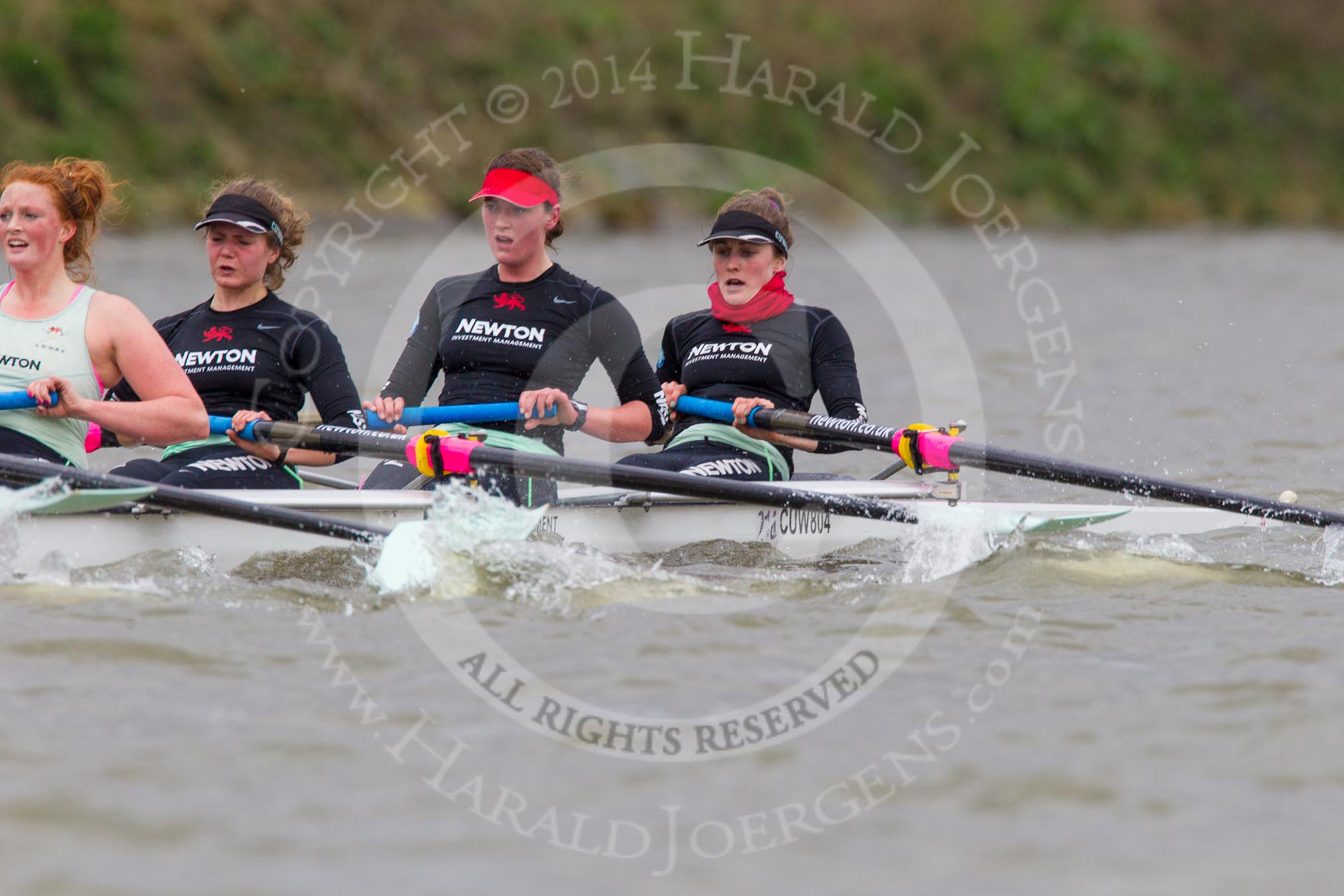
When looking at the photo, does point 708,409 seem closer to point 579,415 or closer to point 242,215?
point 579,415

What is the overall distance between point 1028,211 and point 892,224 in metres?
4.02

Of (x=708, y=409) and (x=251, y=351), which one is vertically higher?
(x=251, y=351)

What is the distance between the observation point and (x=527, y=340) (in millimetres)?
5977

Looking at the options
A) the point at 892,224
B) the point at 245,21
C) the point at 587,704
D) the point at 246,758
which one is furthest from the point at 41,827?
the point at 892,224

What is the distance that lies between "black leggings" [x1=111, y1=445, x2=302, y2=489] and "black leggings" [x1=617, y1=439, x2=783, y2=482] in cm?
136

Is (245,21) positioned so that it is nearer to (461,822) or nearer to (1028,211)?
(1028,211)

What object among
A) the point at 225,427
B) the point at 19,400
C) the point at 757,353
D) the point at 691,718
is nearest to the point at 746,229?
the point at 757,353

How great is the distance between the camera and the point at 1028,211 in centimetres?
3123

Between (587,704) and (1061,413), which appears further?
(1061,413)

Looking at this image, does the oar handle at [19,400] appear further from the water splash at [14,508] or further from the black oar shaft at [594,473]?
the black oar shaft at [594,473]

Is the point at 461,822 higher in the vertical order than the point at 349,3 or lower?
lower

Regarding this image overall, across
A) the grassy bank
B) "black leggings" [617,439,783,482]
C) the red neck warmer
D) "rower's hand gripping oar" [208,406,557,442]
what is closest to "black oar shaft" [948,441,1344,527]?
"black leggings" [617,439,783,482]

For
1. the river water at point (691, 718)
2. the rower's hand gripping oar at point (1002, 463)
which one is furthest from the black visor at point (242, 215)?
the rower's hand gripping oar at point (1002, 463)

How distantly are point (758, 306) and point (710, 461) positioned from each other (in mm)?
720
